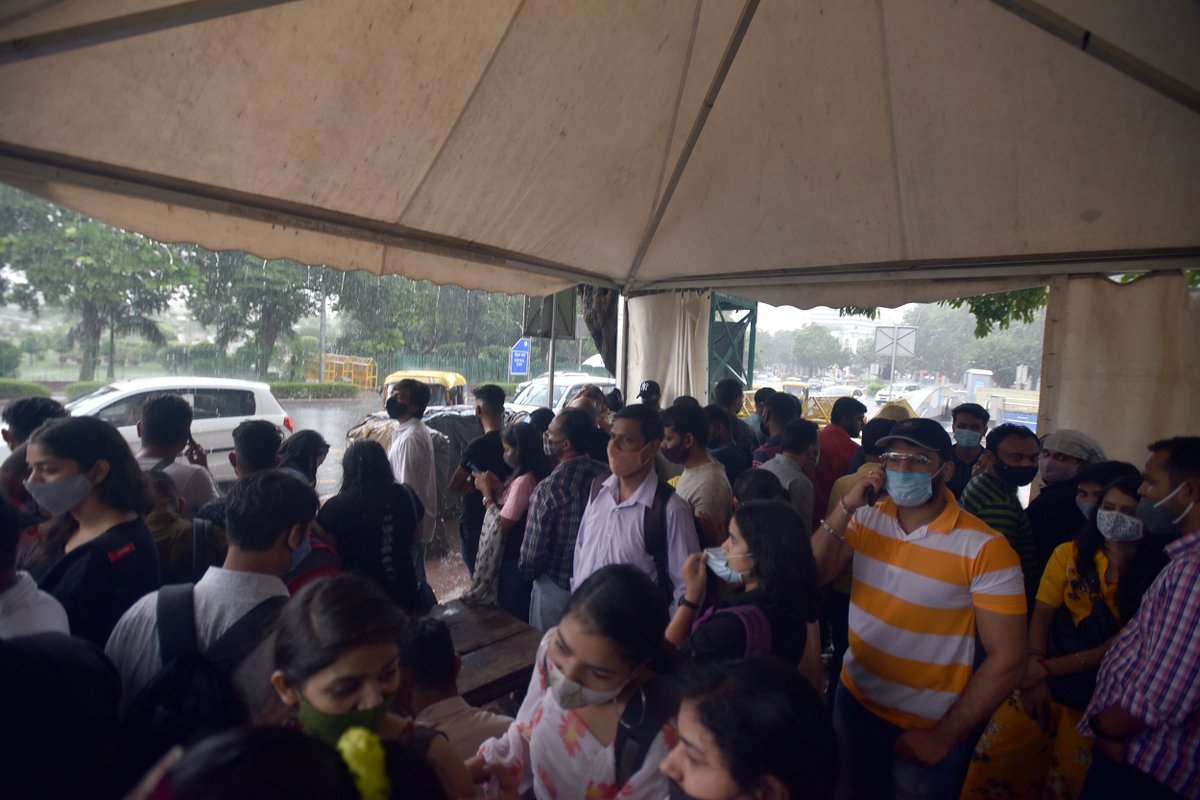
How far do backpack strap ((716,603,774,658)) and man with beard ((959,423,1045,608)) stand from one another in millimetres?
1476

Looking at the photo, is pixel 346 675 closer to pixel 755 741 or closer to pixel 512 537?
pixel 755 741

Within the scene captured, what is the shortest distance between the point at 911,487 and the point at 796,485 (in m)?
1.32

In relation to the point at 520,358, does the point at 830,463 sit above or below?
below

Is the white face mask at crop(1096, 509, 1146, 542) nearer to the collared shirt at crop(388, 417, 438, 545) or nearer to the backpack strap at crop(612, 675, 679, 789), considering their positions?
the backpack strap at crop(612, 675, 679, 789)

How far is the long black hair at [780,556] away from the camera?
1.78m

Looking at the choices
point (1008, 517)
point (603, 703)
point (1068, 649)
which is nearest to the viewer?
point (603, 703)

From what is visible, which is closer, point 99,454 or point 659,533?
point 99,454

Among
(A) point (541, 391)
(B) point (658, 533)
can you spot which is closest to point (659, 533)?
(B) point (658, 533)

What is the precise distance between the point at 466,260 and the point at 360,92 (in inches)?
64.5

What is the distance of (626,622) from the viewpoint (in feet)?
4.55

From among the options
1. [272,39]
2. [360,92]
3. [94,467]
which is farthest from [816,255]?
[94,467]

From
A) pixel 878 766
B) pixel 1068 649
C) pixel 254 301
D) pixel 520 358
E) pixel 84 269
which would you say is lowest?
pixel 878 766

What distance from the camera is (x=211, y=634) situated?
1.55m

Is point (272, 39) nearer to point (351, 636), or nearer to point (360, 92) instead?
point (360, 92)
